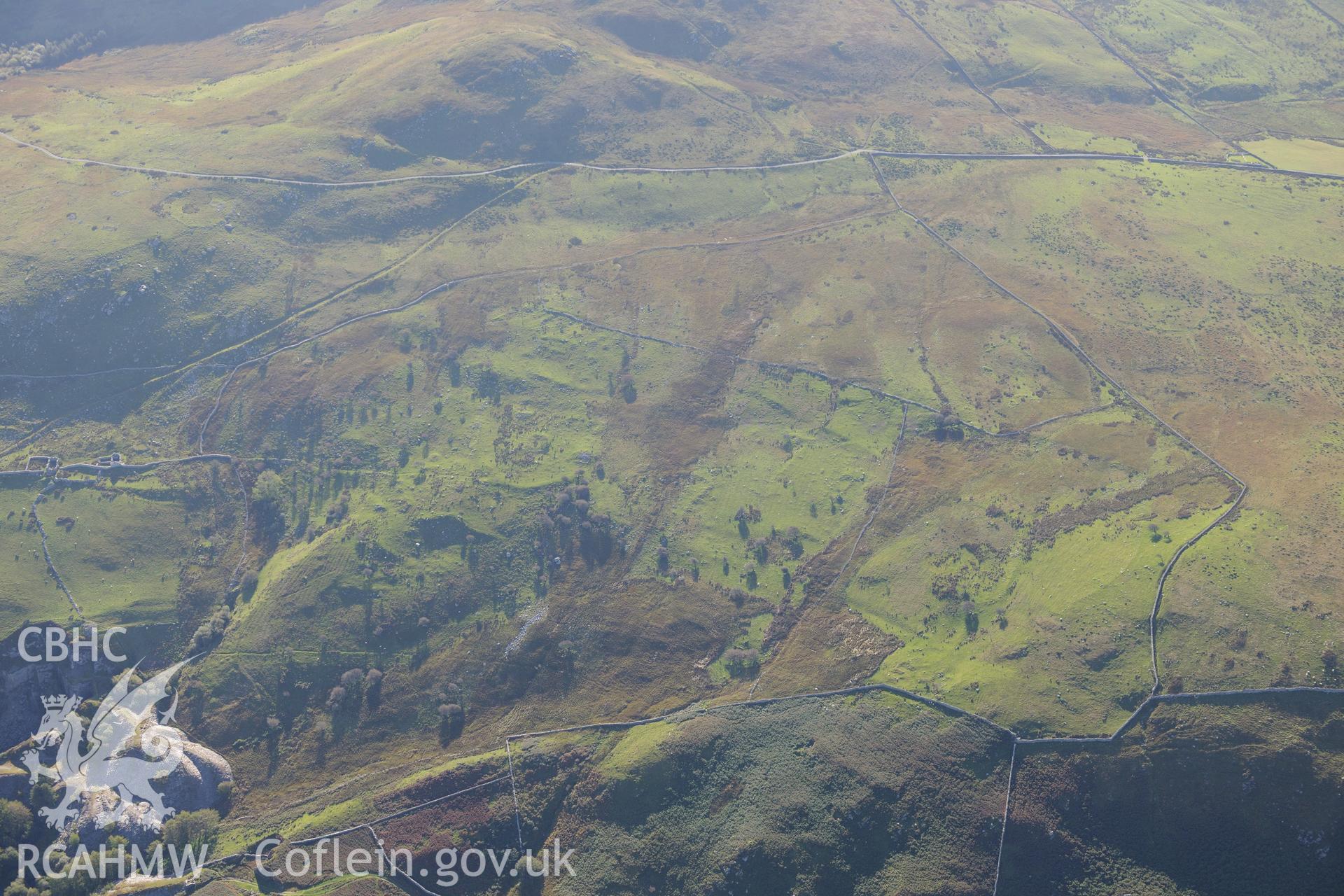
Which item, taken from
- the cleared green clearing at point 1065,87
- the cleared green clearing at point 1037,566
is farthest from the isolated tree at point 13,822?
the cleared green clearing at point 1065,87

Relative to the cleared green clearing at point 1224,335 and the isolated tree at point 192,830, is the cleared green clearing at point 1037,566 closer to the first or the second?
the cleared green clearing at point 1224,335

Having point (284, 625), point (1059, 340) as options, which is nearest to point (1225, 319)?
point (1059, 340)

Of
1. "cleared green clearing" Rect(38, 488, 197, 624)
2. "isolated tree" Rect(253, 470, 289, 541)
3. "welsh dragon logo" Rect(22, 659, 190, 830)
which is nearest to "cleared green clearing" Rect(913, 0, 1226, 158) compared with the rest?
"isolated tree" Rect(253, 470, 289, 541)

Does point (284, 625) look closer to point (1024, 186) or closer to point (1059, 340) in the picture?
point (1059, 340)

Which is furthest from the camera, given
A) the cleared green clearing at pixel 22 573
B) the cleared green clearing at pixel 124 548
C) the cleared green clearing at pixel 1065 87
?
the cleared green clearing at pixel 1065 87

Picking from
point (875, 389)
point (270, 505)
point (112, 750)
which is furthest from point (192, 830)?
point (875, 389)

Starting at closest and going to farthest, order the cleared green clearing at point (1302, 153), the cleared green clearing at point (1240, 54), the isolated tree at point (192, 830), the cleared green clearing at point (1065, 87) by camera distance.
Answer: the isolated tree at point (192, 830) → the cleared green clearing at point (1302, 153) → the cleared green clearing at point (1065, 87) → the cleared green clearing at point (1240, 54)
